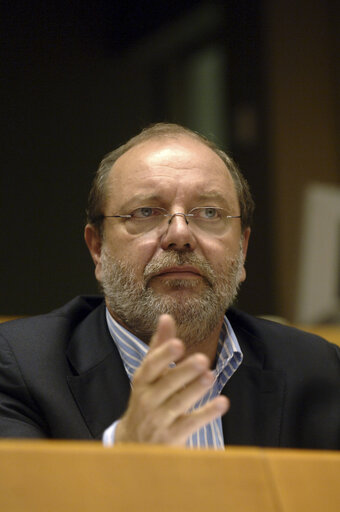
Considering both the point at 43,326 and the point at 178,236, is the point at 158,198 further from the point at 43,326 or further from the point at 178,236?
the point at 43,326

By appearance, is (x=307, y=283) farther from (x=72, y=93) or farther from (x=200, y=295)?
(x=200, y=295)

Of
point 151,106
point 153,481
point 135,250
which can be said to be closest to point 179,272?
point 135,250

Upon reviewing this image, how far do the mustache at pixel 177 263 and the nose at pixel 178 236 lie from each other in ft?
0.06

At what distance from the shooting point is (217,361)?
1507mm

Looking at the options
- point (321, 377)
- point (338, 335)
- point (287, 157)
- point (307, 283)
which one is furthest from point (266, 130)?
Answer: point (321, 377)

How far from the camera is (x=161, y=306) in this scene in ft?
4.46

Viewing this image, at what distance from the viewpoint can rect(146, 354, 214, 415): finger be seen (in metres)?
0.86

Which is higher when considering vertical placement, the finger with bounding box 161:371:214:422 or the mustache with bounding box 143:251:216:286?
the mustache with bounding box 143:251:216:286

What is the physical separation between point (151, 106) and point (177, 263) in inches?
79.9

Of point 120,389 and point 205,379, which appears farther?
point 120,389

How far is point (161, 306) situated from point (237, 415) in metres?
0.29

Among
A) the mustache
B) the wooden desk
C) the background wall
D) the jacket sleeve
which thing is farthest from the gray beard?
the background wall

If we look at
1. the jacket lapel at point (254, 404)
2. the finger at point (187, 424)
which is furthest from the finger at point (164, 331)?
the jacket lapel at point (254, 404)

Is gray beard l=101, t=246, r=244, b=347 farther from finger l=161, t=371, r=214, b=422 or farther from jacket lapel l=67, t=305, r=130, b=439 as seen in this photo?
finger l=161, t=371, r=214, b=422
